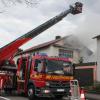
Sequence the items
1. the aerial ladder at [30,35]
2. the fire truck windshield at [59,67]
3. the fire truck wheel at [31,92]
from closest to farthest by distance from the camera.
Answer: the fire truck windshield at [59,67]
the fire truck wheel at [31,92]
the aerial ladder at [30,35]

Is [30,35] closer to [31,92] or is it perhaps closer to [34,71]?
[34,71]

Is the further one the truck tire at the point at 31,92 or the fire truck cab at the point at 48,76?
the truck tire at the point at 31,92

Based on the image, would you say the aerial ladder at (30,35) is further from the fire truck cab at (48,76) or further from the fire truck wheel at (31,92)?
the fire truck wheel at (31,92)

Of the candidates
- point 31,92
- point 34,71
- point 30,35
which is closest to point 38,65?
point 34,71

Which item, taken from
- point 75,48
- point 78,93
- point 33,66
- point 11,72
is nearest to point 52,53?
point 75,48

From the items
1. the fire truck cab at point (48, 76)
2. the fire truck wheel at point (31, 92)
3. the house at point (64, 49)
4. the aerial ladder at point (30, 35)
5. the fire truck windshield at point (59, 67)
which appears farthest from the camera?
the house at point (64, 49)

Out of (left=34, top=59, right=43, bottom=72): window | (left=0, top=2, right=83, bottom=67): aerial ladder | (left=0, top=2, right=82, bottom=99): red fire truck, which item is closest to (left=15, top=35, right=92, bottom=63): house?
(left=0, top=2, right=82, bottom=99): red fire truck

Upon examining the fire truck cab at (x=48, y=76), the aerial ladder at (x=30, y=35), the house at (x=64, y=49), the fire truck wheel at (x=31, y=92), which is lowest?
the fire truck wheel at (x=31, y=92)

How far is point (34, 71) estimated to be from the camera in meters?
20.2

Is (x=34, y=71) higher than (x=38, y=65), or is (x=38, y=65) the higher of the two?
(x=38, y=65)

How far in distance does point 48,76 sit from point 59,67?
3.04ft

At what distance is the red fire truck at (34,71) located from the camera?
64.5ft

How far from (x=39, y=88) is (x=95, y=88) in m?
13.6

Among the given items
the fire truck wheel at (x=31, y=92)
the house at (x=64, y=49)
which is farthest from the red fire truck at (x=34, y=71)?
the house at (x=64, y=49)
